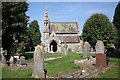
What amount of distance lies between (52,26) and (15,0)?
3747cm

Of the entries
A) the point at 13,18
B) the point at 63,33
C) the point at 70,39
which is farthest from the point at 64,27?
the point at 13,18

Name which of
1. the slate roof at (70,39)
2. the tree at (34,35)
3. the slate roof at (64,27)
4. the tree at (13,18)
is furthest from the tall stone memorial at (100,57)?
the tree at (34,35)

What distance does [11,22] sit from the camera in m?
19.0

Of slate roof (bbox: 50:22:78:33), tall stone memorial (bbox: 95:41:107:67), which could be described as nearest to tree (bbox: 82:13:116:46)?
slate roof (bbox: 50:22:78:33)

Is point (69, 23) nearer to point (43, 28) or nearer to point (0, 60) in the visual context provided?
point (43, 28)

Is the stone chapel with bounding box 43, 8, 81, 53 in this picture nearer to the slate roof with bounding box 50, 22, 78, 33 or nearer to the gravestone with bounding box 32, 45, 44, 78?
the slate roof with bounding box 50, 22, 78, 33

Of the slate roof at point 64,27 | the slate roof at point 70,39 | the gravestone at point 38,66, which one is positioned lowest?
the gravestone at point 38,66

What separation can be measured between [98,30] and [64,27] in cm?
2091

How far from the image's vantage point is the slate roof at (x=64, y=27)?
55.0 metres

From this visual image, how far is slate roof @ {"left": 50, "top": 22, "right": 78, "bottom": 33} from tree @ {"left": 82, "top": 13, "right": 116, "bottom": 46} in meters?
13.4

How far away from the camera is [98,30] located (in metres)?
37.6

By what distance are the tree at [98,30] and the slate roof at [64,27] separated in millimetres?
13417

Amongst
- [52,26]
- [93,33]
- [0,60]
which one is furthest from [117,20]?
[0,60]

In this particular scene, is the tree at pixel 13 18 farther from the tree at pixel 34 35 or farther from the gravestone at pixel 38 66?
the tree at pixel 34 35
